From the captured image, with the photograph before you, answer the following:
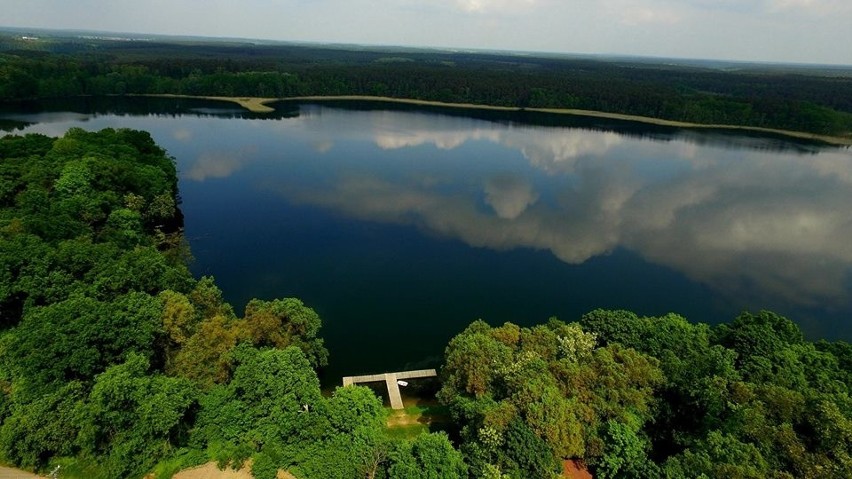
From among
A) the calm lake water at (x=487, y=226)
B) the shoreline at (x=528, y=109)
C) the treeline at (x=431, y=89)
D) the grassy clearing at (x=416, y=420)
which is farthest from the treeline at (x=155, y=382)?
the treeline at (x=431, y=89)

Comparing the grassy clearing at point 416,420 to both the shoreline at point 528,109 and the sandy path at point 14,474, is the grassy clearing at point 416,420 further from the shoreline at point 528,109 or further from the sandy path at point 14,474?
the shoreline at point 528,109

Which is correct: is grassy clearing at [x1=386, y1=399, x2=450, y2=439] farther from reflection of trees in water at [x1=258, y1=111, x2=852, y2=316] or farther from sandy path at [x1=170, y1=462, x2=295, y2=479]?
reflection of trees in water at [x1=258, y1=111, x2=852, y2=316]

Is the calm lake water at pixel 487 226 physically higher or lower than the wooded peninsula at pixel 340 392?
lower

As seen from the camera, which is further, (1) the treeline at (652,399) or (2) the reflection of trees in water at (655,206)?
(2) the reflection of trees in water at (655,206)

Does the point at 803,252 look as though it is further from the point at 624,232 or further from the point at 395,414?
the point at 395,414

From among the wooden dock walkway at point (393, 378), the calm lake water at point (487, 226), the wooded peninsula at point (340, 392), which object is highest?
the wooded peninsula at point (340, 392)

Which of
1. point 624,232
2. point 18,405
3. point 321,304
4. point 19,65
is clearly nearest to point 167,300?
point 18,405

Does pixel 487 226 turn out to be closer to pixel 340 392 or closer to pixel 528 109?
pixel 340 392

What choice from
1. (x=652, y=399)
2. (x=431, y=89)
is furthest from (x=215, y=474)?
(x=431, y=89)
